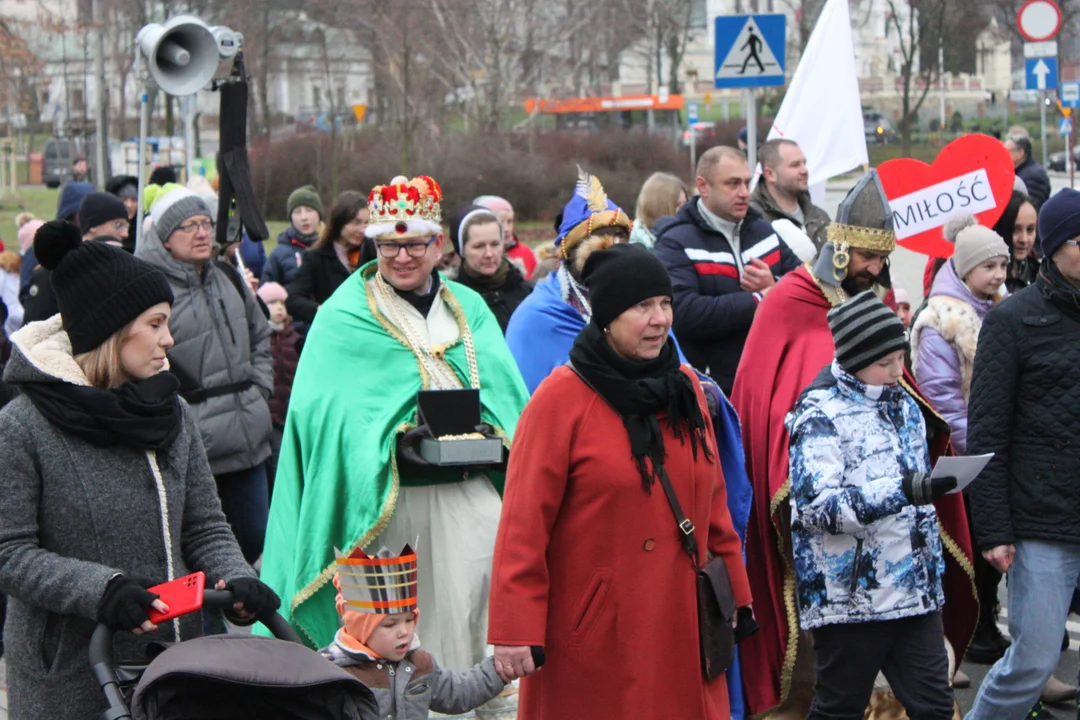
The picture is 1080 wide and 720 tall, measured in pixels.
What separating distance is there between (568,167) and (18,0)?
1259 centimetres

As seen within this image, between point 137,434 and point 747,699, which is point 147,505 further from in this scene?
point 747,699

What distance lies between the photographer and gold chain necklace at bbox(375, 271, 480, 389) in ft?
20.2

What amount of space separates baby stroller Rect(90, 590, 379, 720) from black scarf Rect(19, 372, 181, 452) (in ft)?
2.49

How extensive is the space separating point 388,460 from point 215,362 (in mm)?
1455

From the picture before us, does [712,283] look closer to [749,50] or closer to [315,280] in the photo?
[315,280]

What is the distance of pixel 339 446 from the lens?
19.8 ft

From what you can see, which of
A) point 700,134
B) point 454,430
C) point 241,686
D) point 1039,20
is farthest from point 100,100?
point 241,686

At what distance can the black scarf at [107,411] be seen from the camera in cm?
388

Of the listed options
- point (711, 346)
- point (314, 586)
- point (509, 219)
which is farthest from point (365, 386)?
point (509, 219)

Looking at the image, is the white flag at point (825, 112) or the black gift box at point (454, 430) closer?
the black gift box at point (454, 430)

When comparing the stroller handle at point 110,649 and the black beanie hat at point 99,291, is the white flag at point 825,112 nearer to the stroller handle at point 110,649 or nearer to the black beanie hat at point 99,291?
the black beanie hat at point 99,291

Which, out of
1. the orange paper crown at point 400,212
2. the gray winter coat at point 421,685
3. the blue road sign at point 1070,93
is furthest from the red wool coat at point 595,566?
the blue road sign at point 1070,93

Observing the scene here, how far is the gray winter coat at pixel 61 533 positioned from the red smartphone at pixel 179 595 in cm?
13

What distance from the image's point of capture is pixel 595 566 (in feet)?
14.6
